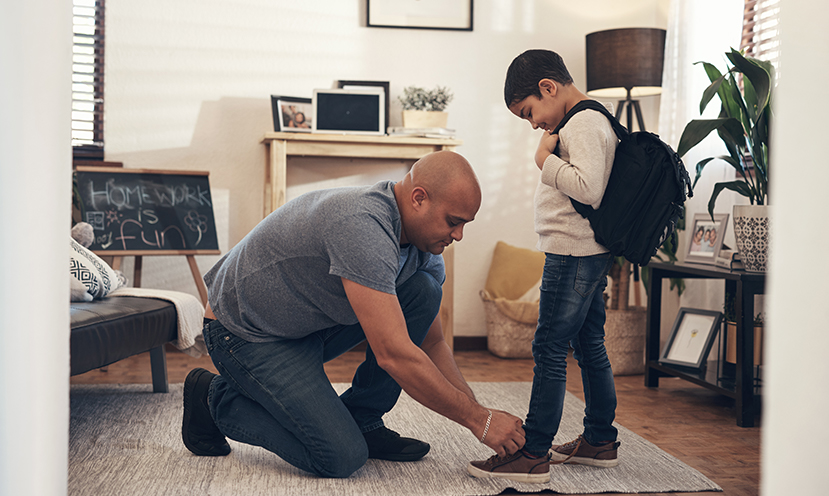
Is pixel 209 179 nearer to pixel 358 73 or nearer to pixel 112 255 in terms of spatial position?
pixel 112 255

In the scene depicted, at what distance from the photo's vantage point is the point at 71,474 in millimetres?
1488

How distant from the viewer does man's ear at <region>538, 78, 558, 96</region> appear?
4.94ft

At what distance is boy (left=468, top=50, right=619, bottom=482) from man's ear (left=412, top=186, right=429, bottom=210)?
0.97 feet

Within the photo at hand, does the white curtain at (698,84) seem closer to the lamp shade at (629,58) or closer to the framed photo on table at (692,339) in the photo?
the lamp shade at (629,58)

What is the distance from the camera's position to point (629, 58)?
3023mm

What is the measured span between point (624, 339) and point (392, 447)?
1.51 metres

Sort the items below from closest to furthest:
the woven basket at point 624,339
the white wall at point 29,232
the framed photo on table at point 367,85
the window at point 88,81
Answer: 1. the white wall at point 29,232
2. the woven basket at point 624,339
3. the window at point 88,81
4. the framed photo on table at point 367,85

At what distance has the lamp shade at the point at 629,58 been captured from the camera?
3014 millimetres

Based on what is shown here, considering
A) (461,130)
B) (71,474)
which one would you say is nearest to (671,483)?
(71,474)

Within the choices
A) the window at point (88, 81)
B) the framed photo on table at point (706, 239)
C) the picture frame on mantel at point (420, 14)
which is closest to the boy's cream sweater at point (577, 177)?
the framed photo on table at point (706, 239)

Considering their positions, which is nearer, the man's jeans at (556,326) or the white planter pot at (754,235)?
the man's jeans at (556,326)

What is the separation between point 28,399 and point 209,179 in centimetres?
269

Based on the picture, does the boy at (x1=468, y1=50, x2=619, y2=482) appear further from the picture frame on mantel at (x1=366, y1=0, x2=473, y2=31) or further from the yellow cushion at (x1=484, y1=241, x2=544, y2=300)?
the picture frame on mantel at (x1=366, y1=0, x2=473, y2=31)

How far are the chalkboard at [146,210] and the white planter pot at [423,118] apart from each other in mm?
963
